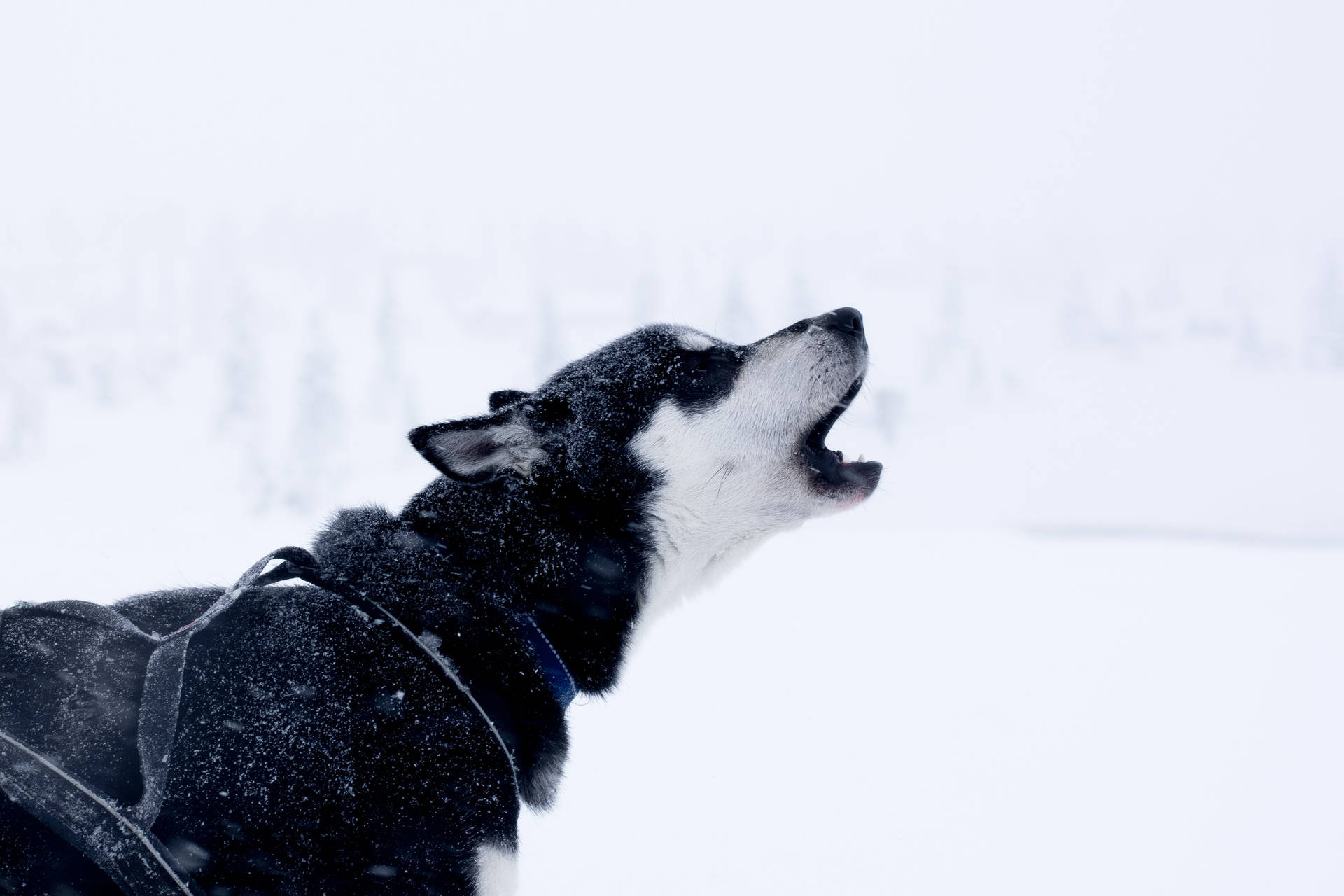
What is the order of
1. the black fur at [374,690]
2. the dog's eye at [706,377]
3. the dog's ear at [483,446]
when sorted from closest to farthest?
1. the black fur at [374,690]
2. the dog's ear at [483,446]
3. the dog's eye at [706,377]

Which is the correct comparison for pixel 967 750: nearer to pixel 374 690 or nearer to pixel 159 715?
pixel 374 690

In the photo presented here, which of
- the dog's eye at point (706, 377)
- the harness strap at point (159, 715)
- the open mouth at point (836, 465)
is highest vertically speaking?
the dog's eye at point (706, 377)

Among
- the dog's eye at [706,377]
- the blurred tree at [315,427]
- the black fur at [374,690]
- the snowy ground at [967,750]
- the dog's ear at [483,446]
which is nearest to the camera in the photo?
the black fur at [374,690]

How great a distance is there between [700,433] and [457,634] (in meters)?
0.86

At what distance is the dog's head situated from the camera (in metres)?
2.13

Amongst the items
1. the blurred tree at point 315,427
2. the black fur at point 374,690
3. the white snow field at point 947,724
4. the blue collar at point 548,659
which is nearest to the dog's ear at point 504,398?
the black fur at point 374,690

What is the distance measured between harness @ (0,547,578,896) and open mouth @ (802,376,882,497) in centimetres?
139

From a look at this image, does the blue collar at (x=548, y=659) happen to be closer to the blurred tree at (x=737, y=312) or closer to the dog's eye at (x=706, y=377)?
the dog's eye at (x=706, y=377)

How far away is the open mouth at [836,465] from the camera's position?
7.77ft

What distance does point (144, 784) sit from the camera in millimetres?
1416

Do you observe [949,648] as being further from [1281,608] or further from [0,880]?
[0,880]

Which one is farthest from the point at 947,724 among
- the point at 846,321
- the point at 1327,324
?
the point at 1327,324

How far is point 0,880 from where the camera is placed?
1327 mm

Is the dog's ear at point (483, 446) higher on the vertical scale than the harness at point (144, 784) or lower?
higher
